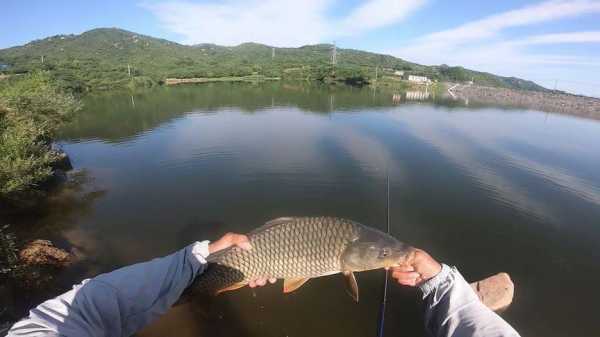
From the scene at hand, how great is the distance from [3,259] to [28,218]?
12.9 ft

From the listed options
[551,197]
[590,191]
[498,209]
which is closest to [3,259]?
[498,209]

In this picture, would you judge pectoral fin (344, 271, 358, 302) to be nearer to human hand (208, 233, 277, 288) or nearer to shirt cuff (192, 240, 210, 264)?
human hand (208, 233, 277, 288)

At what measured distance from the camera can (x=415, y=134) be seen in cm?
2073

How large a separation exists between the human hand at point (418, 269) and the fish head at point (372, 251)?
0.24 ft

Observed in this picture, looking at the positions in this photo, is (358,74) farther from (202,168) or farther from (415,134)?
(202,168)

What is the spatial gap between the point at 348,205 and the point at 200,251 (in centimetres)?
825

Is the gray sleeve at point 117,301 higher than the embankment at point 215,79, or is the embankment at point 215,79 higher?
the embankment at point 215,79

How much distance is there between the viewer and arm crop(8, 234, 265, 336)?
1.37m

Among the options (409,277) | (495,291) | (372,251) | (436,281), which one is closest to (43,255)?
(372,251)

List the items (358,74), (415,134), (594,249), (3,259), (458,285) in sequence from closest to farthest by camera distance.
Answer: (458,285), (3,259), (594,249), (415,134), (358,74)

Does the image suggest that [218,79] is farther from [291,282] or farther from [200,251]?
[200,251]

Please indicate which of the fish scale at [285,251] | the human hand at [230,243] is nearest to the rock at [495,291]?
the fish scale at [285,251]

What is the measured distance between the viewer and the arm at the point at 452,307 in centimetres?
158

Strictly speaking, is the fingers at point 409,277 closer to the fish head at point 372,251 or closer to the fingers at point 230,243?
the fish head at point 372,251
